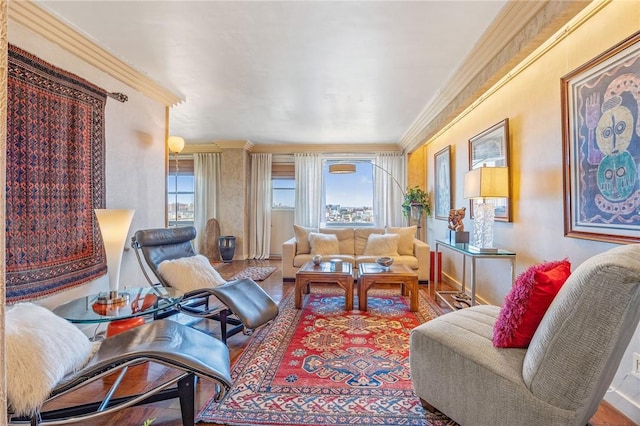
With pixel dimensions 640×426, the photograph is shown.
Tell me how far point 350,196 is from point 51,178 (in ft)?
17.5

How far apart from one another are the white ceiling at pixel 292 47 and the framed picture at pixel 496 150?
710 mm

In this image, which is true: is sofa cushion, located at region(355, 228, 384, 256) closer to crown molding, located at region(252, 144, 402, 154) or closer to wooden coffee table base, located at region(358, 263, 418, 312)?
wooden coffee table base, located at region(358, 263, 418, 312)

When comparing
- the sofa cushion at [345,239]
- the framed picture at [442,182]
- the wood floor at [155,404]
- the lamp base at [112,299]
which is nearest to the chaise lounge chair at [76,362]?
the wood floor at [155,404]

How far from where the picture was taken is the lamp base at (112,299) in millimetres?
2137

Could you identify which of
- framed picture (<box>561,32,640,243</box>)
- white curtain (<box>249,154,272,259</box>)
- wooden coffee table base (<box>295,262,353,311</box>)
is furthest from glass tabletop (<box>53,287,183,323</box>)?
white curtain (<box>249,154,272,259</box>)

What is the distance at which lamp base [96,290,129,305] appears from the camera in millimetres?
2137

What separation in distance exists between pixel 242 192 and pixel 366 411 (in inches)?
212

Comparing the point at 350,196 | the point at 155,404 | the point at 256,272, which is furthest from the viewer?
the point at 350,196

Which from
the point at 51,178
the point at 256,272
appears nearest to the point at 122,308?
the point at 51,178

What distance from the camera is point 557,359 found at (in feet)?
4.00

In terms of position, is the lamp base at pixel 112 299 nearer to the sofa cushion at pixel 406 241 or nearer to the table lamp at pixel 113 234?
the table lamp at pixel 113 234

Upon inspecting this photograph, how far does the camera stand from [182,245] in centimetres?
332

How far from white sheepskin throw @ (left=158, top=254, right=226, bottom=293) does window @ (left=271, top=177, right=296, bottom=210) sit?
4.35m

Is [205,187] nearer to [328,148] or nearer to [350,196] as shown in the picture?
[328,148]
